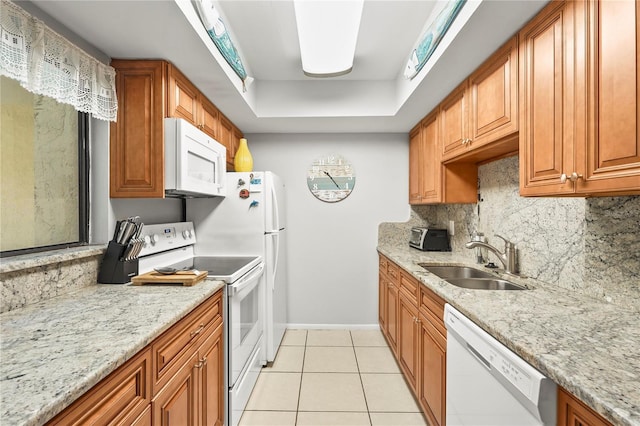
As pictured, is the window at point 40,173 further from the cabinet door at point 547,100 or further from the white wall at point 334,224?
the cabinet door at point 547,100

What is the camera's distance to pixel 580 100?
1.14 metres

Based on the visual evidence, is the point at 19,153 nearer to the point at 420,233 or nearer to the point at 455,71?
the point at 455,71

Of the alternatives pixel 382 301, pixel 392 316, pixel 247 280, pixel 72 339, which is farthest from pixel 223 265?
pixel 382 301

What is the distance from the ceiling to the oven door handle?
1314 millimetres

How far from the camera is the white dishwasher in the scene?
82 centimetres

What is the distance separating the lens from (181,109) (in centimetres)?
196

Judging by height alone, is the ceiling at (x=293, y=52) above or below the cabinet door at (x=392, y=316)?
above

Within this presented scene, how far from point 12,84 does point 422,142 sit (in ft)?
9.28

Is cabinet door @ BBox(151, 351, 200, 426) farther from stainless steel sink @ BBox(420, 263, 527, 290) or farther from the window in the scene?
stainless steel sink @ BBox(420, 263, 527, 290)

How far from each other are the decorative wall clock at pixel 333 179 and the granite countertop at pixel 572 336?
1927 millimetres

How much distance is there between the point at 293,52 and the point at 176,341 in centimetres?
216

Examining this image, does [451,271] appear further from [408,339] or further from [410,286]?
[408,339]

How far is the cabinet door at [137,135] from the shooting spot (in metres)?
1.76

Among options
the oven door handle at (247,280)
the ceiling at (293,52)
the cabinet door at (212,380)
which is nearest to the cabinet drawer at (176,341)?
the cabinet door at (212,380)
